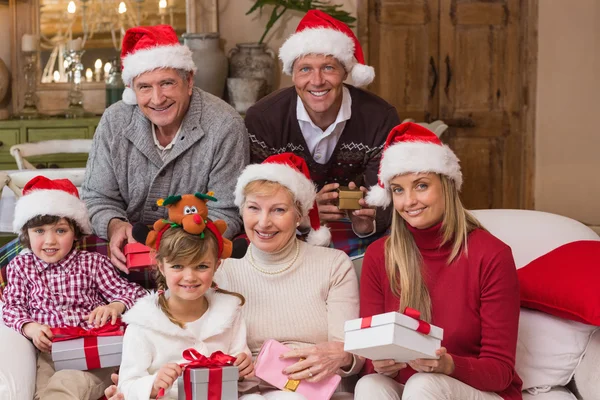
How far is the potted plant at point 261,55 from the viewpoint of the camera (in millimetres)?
5715

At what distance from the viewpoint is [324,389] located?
251 centimetres

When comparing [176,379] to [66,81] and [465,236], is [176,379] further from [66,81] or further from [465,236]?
[66,81]

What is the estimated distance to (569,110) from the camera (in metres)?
6.39

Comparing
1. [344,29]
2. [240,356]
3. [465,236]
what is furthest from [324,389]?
[344,29]

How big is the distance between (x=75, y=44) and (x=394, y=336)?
4.41m

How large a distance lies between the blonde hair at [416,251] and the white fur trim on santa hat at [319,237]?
0.37 m

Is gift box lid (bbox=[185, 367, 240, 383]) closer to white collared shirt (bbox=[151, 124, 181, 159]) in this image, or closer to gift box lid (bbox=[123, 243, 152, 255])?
gift box lid (bbox=[123, 243, 152, 255])

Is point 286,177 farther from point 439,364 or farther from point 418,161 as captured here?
point 439,364

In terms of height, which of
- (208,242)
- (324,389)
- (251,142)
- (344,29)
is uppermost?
(344,29)

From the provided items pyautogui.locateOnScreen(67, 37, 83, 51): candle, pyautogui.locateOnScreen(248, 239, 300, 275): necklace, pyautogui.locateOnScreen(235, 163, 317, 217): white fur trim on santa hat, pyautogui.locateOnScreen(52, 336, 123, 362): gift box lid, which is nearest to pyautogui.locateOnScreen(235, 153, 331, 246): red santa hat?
pyautogui.locateOnScreen(235, 163, 317, 217): white fur trim on santa hat

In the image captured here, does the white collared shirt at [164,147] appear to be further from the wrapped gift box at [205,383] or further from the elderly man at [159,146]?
the wrapped gift box at [205,383]

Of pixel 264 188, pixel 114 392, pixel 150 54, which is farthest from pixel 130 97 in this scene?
pixel 114 392

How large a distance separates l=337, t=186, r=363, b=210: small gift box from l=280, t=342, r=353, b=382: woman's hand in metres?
0.57

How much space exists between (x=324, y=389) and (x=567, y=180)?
14.3 feet
